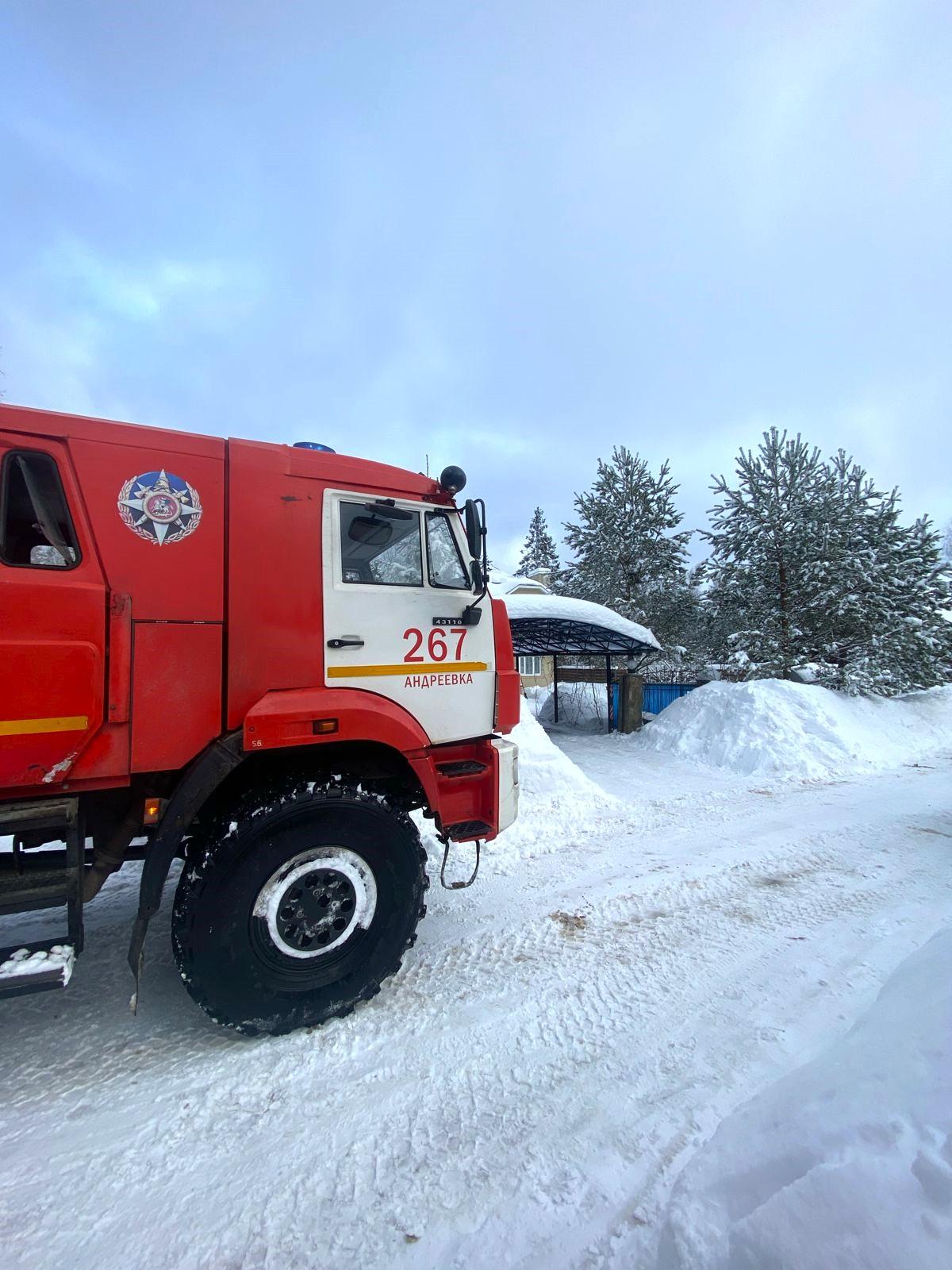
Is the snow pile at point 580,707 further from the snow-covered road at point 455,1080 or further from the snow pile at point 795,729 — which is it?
the snow-covered road at point 455,1080

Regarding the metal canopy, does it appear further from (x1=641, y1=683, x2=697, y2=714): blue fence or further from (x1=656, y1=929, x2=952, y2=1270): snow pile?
(x1=656, y1=929, x2=952, y2=1270): snow pile

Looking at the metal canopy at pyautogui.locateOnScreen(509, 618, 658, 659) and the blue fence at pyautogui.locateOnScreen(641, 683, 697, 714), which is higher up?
the metal canopy at pyautogui.locateOnScreen(509, 618, 658, 659)

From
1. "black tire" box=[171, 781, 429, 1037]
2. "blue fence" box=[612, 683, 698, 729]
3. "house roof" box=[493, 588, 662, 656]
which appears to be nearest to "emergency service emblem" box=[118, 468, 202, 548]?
"black tire" box=[171, 781, 429, 1037]

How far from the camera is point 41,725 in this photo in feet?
7.84

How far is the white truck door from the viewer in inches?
124

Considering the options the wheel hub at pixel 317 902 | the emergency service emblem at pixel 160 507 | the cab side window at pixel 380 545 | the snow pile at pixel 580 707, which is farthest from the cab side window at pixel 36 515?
the snow pile at pixel 580 707

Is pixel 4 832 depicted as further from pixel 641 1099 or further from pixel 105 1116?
pixel 641 1099

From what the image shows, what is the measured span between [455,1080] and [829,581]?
1392 cm

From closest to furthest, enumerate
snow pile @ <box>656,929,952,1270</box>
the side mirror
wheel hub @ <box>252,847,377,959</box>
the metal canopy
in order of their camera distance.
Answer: snow pile @ <box>656,929,952,1270</box> → wheel hub @ <box>252,847,377,959</box> → the side mirror → the metal canopy

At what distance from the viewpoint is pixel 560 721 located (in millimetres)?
18375

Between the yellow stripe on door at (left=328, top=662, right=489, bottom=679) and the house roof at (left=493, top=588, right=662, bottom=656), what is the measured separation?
20.2ft

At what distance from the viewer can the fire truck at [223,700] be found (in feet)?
8.06

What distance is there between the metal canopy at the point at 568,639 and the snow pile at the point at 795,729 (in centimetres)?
198

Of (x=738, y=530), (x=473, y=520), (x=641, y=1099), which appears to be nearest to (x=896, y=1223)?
(x=641, y=1099)
